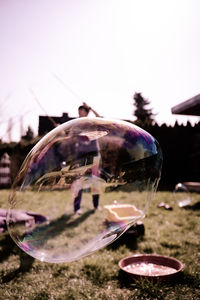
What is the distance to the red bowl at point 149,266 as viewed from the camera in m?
2.32

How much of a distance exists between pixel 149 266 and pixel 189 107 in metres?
1.88

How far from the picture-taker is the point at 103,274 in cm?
254

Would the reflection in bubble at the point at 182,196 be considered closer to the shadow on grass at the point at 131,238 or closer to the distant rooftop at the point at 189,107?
the shadow on grass at the point at 131,238

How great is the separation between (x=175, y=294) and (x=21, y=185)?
1504 mm

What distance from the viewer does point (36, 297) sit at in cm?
216

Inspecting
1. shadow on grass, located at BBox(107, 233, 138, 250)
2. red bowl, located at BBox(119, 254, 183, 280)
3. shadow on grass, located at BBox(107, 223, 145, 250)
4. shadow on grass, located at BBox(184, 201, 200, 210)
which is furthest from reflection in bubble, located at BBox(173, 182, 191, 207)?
red bowl, located at BBox(119, 254, 183, 280)

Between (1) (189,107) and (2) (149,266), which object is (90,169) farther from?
(1) (189,107)

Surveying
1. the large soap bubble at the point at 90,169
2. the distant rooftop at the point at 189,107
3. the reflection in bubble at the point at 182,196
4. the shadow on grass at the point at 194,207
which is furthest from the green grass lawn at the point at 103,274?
the reflection in bubble at the point at 182,196

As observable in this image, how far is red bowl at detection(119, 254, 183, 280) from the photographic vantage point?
2.32 meters

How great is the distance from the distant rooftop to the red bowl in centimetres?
172

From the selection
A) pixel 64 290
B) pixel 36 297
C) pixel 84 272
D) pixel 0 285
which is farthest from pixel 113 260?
pixel 0 285

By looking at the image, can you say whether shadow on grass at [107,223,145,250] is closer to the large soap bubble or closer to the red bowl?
the red bowl

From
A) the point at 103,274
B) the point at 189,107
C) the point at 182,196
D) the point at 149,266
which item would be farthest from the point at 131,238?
the point at 182,196

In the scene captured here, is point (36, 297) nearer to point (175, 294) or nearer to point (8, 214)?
point (8, 214)
